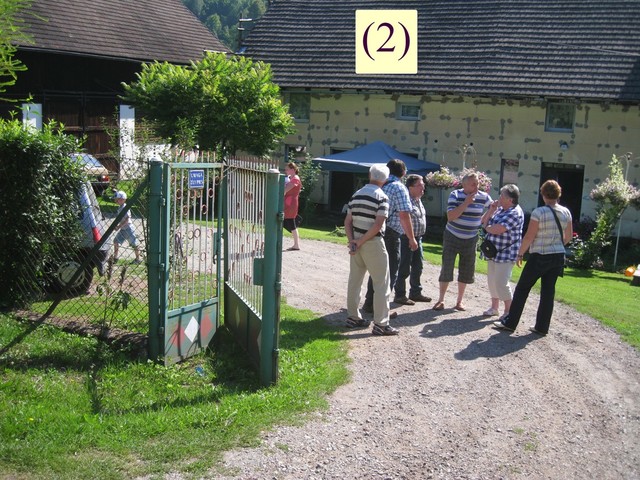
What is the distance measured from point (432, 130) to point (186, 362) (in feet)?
59.3

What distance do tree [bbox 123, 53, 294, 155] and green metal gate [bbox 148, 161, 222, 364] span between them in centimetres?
1216

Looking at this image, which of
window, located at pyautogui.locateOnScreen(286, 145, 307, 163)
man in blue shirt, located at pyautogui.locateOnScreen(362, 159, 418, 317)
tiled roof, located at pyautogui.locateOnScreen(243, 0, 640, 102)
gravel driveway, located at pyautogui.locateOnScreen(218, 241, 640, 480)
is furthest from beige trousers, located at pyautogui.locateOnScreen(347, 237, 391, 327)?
window, located at pyautogui.locateOnScreen(286, 145, 307, 163)

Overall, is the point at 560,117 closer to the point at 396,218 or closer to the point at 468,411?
the point at 396,218

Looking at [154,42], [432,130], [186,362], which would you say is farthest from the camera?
[154,42]

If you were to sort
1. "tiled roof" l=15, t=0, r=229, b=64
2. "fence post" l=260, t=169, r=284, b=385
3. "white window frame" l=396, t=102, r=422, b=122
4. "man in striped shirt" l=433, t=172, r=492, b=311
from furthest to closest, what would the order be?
1. "white window frame" l=396, t=102, r=422, b=122
2. "tiled roof" l=15, t=0, r=229, b=64
3. "man in striped shirt" l=433, t=172, r=492, b=311
4. "fence post" l=260, t=169, r=284, b=385

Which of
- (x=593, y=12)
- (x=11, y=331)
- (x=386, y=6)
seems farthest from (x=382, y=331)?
(x=386, y=6)

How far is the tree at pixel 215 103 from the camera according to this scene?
20.3m

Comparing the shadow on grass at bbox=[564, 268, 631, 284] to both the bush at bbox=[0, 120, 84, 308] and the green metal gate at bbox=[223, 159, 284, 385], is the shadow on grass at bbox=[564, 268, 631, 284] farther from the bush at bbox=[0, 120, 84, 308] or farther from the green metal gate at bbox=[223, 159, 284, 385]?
the bush at bbox=[0, 120, 84, 308]

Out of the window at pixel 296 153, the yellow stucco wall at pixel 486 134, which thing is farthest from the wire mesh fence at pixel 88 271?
the window at pixel 296 153

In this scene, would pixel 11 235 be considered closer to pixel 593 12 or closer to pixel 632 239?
→ pixel 632 239

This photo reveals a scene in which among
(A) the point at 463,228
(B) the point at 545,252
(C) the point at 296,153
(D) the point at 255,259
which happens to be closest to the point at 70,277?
(D) the point at 255,259

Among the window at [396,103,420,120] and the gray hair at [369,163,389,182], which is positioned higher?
the window at [396,103,420,120]

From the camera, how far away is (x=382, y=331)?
29.2ft

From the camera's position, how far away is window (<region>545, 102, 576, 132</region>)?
2292cm
